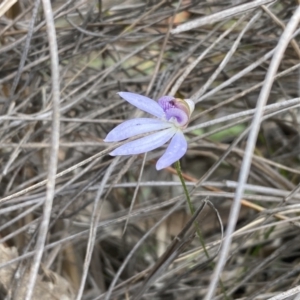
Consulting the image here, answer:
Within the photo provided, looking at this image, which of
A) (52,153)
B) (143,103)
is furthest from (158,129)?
(52,153)

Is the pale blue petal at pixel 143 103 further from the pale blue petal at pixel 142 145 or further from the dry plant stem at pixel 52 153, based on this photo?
the dry plant stem at pixel 52 153

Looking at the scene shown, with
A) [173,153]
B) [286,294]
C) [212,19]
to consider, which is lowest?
[286,294]

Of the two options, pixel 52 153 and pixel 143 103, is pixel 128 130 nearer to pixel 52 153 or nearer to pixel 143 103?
pixel 143 103

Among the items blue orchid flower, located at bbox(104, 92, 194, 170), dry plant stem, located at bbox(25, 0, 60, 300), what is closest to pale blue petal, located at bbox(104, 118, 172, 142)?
blue orchid flower, located at bbox(104, 92, 194, 170)

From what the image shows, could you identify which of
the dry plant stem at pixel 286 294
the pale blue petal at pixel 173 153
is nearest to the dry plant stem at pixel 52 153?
the pale blue petal at pixel 173 153

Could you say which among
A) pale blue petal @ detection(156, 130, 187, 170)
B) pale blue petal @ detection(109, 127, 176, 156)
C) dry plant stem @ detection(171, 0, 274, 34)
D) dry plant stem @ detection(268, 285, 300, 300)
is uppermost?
dry plant stem @ detection(171, 0, 274, 34)

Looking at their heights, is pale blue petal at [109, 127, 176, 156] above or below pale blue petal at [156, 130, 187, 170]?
above

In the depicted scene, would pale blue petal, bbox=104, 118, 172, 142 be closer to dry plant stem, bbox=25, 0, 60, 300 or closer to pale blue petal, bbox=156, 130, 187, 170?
pale blue petal, bbox=156, 130, 187, 170

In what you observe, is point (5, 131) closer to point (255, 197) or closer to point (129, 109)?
point (129, 109)
